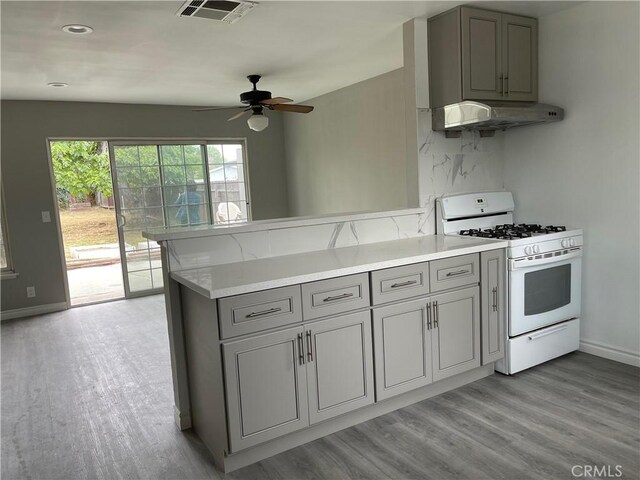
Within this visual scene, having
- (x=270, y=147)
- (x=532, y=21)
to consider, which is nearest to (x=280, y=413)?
(x=532, y=21)

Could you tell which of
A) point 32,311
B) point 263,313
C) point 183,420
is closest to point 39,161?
point 32,311

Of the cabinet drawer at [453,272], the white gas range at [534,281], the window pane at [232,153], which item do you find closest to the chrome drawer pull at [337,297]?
the cabinet drawer at [453,272]

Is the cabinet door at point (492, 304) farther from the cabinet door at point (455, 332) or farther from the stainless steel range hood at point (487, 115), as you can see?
the stainless steel range hood at point (487, 115)

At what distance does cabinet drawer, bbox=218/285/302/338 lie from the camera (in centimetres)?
200

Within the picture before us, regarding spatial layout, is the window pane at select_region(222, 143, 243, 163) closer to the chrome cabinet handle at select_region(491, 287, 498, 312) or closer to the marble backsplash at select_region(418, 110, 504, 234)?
the marble backsplash at select_region(418, 110, 504, 234)

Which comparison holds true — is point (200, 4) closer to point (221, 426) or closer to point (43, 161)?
point (221, 426)

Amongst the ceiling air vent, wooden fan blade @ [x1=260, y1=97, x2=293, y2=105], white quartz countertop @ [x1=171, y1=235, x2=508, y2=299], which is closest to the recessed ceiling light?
the ceiling air vent

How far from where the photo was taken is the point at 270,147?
6.66 meters

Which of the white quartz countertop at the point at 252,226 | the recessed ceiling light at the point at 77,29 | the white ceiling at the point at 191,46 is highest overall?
the white ceiling at the point at 191,46

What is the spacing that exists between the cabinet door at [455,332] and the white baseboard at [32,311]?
4.46m

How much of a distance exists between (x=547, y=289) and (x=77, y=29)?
10.9 ft

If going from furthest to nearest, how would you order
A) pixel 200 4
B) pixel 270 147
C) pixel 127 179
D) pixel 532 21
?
pixel 270 147
pixel 127 179
pixel 532 21
pixel 200 4

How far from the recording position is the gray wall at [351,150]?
4.86 meters

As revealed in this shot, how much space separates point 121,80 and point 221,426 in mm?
3508
